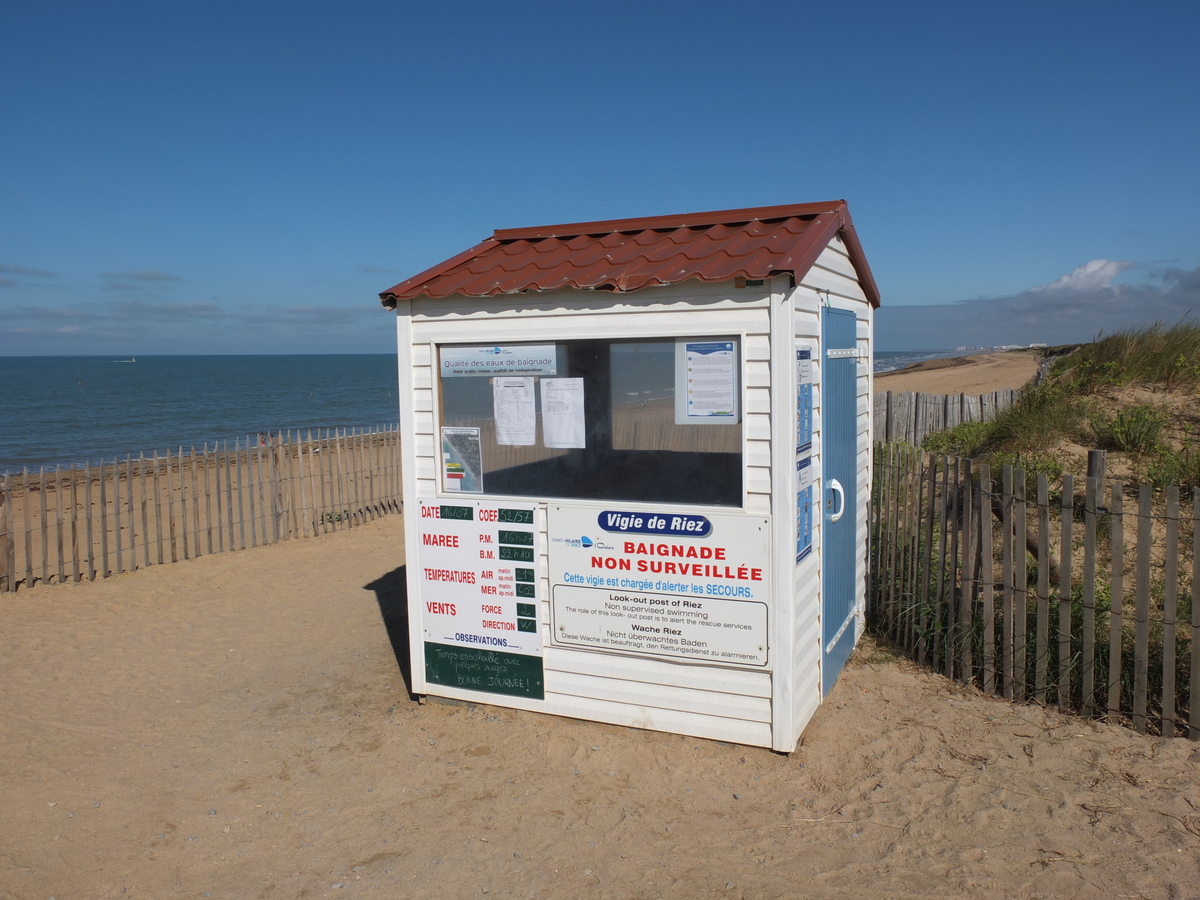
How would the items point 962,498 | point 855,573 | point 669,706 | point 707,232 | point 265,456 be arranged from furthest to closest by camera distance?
point 265,456, point 855,573, point 962,498, point 707,232, point 669,706

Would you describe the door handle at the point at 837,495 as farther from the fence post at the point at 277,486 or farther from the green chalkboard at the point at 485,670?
the fence post at the point at 277,486

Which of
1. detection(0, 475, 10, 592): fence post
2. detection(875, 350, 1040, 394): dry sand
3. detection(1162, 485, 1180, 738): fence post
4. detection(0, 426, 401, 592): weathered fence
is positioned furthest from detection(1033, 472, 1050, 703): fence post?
detection(875, 350, 1040, 394): dry sand

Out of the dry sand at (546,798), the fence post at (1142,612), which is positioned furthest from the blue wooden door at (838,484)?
the fence post at (1142,612)

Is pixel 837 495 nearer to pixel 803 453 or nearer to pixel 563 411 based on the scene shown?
pixel 803 453

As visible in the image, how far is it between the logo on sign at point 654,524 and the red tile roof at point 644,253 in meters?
1.28

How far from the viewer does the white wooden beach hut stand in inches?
182

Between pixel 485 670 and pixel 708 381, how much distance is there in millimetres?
2350

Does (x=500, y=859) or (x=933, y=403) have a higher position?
(x=933, y=403)

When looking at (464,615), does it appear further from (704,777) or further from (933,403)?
(933,403)

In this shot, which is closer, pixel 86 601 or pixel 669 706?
pixel 669 706

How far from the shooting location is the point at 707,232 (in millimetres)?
5383

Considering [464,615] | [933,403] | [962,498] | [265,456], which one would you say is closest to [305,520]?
[265,456]

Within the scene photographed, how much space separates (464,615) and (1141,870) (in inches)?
147

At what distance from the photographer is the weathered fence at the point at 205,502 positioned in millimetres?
8656
